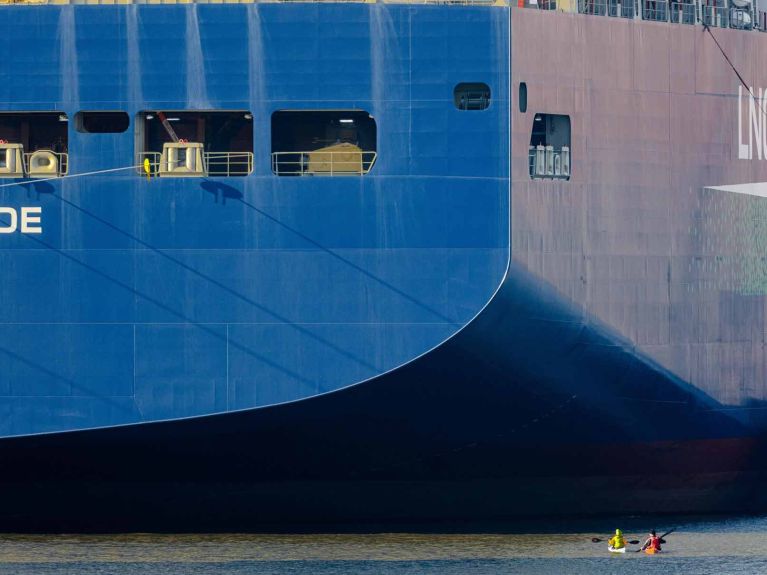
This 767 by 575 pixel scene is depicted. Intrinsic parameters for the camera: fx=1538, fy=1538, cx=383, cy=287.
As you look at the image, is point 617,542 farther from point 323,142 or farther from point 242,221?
point 323,142

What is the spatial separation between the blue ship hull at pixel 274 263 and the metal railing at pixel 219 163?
27 centimetres

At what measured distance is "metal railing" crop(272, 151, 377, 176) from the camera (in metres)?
23.0

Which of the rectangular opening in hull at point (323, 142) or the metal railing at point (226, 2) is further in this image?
the rectangular opening in hull at point (323, 142)

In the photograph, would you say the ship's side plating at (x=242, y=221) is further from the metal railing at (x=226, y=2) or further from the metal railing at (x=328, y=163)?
the metal railing at (x=328, y=163)

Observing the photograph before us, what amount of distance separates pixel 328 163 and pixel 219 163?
64.4 inches

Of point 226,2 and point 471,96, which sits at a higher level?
point 226,2

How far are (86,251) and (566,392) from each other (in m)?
7.51

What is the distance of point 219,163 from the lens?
23078mm

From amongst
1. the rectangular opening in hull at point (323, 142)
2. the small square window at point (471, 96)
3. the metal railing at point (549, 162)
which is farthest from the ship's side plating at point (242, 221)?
the metal railing at point (549, 162)

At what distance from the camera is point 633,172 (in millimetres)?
24172

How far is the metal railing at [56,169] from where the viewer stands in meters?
22.8

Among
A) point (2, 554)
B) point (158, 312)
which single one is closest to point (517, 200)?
point (158, 312)

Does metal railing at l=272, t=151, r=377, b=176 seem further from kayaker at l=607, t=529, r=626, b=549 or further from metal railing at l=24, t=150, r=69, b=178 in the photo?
kayaker at l=607, t=529, r=626, b=549

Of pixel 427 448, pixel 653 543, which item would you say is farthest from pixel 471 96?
pixel 653 543
